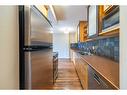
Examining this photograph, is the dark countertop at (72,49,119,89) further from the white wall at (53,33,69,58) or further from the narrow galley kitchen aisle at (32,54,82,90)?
the white wall at (53,33,69,58)

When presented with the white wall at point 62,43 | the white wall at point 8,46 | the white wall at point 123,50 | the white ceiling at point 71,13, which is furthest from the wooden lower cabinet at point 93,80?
the white wall at point 62,43

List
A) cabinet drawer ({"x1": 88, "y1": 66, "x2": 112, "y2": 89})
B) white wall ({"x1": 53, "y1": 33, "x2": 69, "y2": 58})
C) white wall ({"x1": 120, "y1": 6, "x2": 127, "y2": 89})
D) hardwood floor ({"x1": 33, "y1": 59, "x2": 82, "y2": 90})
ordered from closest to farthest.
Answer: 1. white wall ({"x1": 120, "y1": 6, "x2": 127, "y2": 89})
2. cabinet drawer ({"x1": 88, "y1": 66, "x2": 112, "y2": 89})
3. hardwood floor ({"x1": 33, "y1": 59, "x2": 82, "y2": 90})
4. white wall ({"x1": 53, "y1": 33, "x2": 69, "y2": 58})

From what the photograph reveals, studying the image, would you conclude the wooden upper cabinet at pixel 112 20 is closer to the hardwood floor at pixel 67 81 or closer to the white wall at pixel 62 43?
the hardwood floor at pixel 67 81

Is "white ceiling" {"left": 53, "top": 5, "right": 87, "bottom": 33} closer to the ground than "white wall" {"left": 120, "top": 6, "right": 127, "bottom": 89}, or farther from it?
farther from it

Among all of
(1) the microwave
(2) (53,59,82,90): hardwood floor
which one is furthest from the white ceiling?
(1) the microwave

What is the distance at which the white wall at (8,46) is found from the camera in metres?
1.08

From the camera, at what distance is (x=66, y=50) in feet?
42.1

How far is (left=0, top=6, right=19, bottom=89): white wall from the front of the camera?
108 cm

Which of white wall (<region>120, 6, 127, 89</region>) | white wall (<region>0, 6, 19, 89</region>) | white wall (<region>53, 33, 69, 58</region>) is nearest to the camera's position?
white wall (<region>120, 6, 127, 89</region>)

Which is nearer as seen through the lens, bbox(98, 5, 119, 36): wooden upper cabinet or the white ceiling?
bbox(98, 5, 119, 36): wooden upper cabinet

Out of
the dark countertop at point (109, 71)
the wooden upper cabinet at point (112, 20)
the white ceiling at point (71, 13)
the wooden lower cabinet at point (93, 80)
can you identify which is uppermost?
the white ceiling at point (71, 13)

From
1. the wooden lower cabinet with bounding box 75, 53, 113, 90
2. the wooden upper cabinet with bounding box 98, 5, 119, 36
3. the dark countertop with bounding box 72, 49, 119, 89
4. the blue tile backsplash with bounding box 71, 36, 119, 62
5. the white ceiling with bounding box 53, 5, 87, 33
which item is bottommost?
the wooden lower cabinet with bounding box 75, 53, 113, 90
